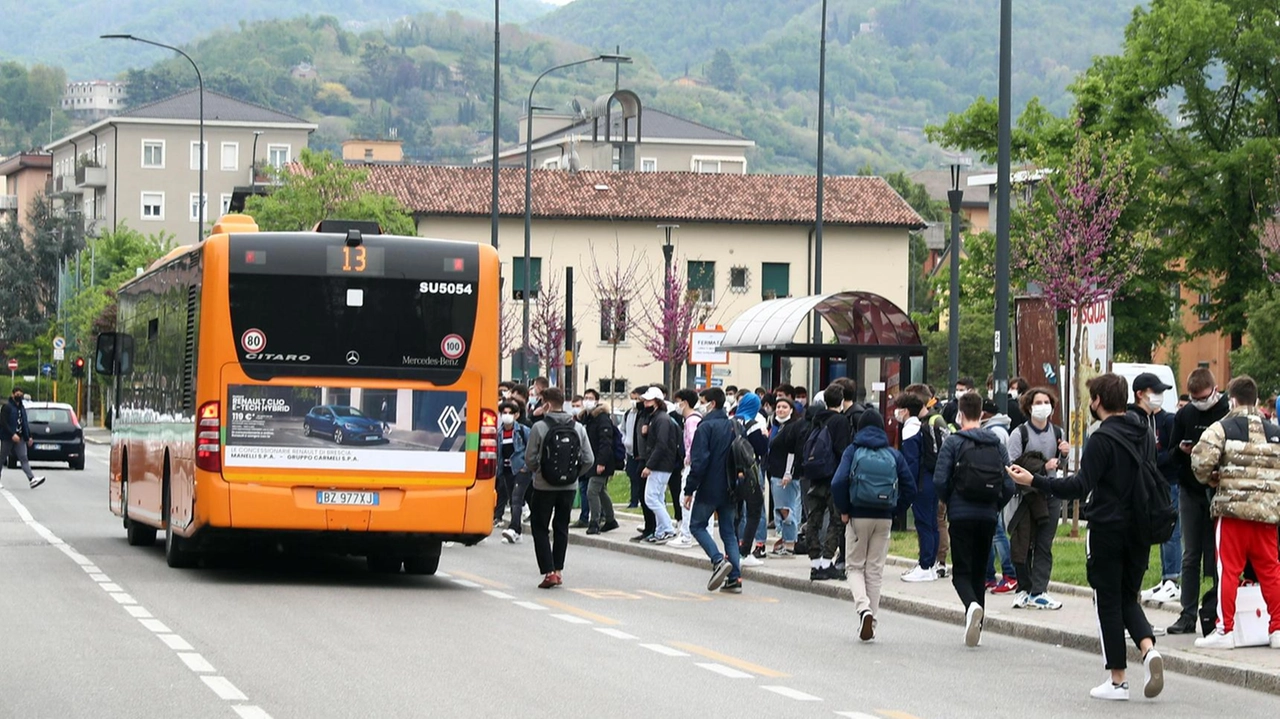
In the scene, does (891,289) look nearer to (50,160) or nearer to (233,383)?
(233,383)

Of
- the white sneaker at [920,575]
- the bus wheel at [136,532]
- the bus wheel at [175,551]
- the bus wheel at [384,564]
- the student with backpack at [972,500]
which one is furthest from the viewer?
the bus wheel at [136,532]

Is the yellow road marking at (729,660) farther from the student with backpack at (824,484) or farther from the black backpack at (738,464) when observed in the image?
the student with backpack at (824,484)

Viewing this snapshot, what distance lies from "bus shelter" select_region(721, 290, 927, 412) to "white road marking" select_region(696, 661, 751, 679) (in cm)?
1421

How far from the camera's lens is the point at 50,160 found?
6048 inches

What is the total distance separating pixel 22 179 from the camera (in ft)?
527

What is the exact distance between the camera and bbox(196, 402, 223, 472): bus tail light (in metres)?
17.7

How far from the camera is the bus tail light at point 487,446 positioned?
18.1 m

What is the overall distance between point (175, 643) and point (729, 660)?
353cm

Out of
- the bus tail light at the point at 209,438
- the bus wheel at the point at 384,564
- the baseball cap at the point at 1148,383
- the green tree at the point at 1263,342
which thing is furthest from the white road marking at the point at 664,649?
the green tree at the point at 1263,342

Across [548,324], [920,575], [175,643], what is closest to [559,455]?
[920,575]

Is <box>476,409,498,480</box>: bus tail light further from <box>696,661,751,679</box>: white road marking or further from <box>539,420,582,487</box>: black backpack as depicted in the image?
<box>696,661,751,679</box>: white road marking

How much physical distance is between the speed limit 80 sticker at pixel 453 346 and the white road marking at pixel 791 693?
6.84m

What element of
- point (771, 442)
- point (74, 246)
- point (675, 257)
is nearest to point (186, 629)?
point (771, 442)

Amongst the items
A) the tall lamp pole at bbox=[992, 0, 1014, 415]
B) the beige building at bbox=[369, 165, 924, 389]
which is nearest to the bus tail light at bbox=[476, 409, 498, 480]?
the tall lamp pole at bbox=[992, 0, 1014, 415]
